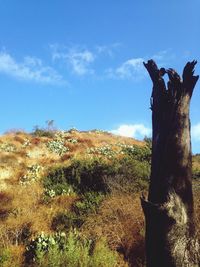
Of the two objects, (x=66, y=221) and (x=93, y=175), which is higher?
(x=93, y=175)

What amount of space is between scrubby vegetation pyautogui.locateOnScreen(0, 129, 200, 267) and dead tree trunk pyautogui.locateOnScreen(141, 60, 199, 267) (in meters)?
4.96

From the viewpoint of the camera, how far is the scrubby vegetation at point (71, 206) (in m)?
14.3

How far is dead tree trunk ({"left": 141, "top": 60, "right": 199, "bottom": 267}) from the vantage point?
7980 millimetres

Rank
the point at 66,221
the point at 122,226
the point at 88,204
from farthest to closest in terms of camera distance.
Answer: the point at 88,204 → the point at 66,221 → the point at 122,226

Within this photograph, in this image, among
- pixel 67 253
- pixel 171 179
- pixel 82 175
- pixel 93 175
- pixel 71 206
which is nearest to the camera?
pixel 171 179

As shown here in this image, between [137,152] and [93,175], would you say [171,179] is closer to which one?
[93,175]

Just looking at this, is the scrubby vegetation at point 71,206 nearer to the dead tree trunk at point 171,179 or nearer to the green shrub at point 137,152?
the green shrub at point 137,152

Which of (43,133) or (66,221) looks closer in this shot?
(66,221)

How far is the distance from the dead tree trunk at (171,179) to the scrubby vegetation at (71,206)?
4958mm

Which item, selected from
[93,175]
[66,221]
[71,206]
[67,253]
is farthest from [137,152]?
[67,253]

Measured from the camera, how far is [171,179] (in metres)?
8.30

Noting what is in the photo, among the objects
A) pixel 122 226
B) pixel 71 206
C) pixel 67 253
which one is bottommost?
pixel 67 253

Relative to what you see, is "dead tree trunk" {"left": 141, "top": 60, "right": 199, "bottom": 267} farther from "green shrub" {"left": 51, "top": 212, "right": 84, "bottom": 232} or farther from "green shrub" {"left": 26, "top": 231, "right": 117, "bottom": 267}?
"green shrub" {"left": 51, "top": 212, "right": 84, "bottom": 232}

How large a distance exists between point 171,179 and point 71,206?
1258cm
